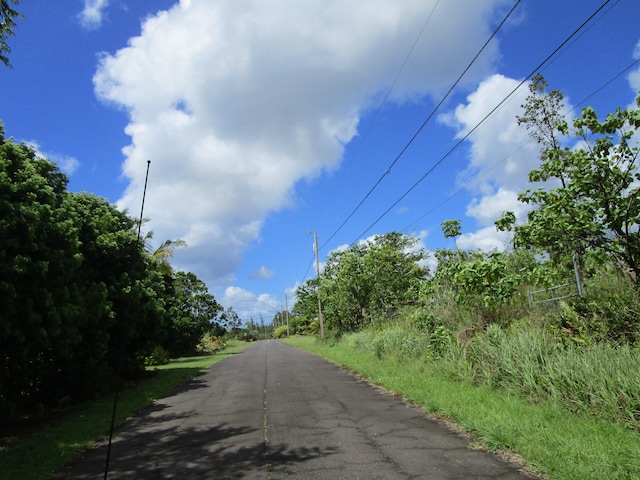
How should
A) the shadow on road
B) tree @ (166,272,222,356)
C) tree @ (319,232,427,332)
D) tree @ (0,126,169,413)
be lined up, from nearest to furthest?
the shadow on road, tree @ (0,126,169,413), tree @ (319,232,427,332), tree @ (166,272,222,356)

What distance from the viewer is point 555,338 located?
825 cm

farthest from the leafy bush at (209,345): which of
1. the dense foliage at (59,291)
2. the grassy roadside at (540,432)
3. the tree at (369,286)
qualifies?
the grassy roadside at (540,432)

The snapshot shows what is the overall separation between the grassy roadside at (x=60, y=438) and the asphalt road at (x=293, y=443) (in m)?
0.36

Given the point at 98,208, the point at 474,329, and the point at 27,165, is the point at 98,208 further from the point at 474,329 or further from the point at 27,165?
the point at 474,329

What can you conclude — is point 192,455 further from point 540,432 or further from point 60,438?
point 540,432

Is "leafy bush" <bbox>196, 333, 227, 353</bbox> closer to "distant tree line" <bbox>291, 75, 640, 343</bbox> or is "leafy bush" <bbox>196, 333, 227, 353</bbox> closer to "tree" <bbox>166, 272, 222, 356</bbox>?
"tree" <bbox>166, 272, 222, 356</bbox>

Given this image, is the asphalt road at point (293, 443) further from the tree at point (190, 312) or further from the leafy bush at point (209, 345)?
the leafy bush at point (209, 345)

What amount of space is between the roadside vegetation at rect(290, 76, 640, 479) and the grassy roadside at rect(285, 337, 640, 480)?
2 cm

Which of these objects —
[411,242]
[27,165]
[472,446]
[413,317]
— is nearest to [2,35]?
[27,165]

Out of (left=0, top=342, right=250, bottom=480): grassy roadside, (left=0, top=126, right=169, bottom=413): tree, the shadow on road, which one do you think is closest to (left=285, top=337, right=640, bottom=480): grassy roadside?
the shadow on road

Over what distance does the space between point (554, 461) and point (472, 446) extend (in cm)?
118

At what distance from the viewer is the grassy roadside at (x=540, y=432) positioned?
4.38 metres

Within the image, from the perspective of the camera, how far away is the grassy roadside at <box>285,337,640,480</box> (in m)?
4.38

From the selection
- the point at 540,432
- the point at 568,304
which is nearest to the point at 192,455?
the point at 540,432
